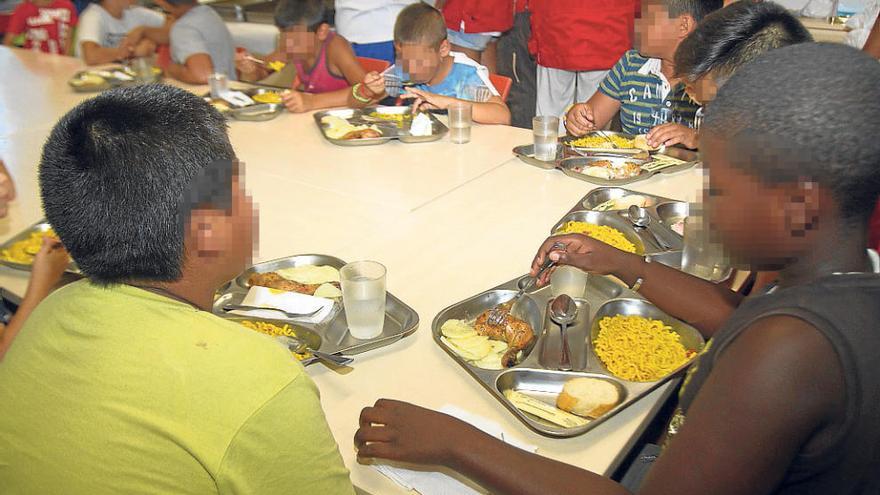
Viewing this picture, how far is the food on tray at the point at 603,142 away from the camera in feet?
9.07

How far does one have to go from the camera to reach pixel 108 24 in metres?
4.78

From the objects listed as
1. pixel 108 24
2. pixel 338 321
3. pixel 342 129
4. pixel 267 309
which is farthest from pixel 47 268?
pixel 108 24

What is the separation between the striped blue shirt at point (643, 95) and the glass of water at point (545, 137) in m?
0.58

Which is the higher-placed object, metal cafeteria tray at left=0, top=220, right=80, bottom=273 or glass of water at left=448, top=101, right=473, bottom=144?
glass of water at left=448, top=101, right=473, bottom=144

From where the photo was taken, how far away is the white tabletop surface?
136 cm

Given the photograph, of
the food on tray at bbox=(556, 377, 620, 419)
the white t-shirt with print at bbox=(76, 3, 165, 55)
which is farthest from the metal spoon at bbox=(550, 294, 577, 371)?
the white t-shirt with print at bbox=(76, 3, 165, 55)

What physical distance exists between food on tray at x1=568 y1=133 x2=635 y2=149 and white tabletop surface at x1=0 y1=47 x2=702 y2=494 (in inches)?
10.9


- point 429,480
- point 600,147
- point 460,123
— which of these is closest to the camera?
point 429,480

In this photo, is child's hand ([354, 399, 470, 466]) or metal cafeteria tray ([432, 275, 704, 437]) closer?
child's hand ([354, 399, 470, 466])

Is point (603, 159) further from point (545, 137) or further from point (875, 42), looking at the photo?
point (875, 42)

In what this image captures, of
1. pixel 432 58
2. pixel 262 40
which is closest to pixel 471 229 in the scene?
pixel 432 58

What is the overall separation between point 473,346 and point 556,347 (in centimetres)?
19

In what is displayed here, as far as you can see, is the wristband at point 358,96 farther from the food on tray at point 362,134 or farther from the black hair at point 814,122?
the black hair at point 814,122

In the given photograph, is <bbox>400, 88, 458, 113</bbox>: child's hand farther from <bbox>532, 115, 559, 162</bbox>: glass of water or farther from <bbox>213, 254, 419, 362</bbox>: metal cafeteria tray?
<bbox>213, 254, 419, 362</bbox>: metal cafeteria tray
